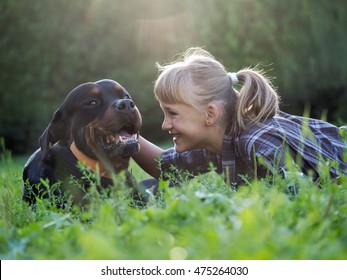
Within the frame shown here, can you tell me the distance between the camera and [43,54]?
40.5 ft

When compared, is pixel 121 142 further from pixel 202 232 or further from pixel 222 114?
pixel 202 232

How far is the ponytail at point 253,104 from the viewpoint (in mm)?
4004

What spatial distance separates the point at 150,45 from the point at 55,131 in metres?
7.72

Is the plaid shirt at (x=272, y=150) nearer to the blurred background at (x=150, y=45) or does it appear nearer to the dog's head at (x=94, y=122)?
the dog's head at (x=94, y=122)

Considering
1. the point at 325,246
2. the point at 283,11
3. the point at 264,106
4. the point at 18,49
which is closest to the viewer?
the point at 325,246

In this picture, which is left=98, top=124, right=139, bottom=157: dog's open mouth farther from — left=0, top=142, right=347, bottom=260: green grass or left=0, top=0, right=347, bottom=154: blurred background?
left=0, top=0, right=347, bottom=154: blurred background

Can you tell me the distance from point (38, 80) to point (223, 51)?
390 centimetres

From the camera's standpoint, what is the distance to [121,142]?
429 centimetres

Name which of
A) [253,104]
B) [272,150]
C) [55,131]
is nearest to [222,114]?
[253,104]

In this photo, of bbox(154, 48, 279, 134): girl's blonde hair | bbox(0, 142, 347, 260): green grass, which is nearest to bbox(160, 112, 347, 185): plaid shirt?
bbox(154, 48, 279, 134): girl's blonde hair

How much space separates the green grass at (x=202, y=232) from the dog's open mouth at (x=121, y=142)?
1.66m

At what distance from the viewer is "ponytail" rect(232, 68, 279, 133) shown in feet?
13.1

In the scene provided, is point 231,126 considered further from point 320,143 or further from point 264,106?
point 320,143
